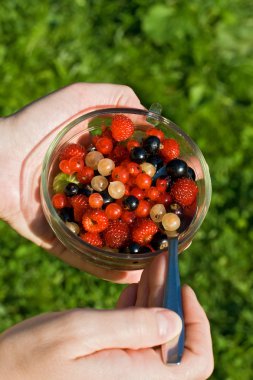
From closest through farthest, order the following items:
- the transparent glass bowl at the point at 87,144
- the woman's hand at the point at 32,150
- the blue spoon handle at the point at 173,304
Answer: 1. the blue spoon handle at the point at 173,304
2. the transparent glass bowl at the point at 87,144
3. the woman's hand at the point at 32,150

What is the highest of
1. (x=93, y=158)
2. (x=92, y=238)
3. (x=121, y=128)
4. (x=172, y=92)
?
(x=121, y=128)

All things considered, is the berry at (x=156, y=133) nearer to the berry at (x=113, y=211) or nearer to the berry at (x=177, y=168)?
the berry at (x=177, y=168)

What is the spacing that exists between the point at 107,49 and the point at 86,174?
2121mm

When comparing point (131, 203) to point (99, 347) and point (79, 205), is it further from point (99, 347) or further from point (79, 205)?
point (99, 347)

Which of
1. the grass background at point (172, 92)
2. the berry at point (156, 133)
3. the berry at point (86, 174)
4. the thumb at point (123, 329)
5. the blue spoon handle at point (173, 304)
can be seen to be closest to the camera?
the thumb at point (123, 329)

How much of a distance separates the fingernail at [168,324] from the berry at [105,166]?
936 millimetres

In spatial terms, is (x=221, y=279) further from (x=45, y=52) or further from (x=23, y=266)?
(x=45, y=52)

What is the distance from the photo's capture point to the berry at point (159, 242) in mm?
2365

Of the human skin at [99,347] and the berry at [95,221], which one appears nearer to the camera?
the human skin at [99,347]

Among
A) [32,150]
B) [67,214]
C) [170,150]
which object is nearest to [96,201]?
[67,214]

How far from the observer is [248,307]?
3596 mm

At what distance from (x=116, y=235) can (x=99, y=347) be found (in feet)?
2.48

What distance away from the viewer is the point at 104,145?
103 inches

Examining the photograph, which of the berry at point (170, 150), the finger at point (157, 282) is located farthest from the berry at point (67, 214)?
the finger at point (157, 282)
